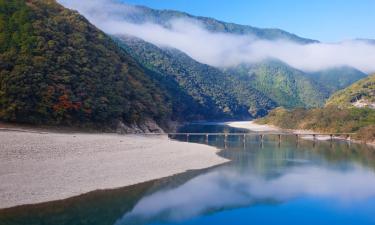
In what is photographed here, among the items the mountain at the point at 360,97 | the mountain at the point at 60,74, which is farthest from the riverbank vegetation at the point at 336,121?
the mountain at the point at 60,74

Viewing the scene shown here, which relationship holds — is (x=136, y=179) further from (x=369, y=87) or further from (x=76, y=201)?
(x=369, y=87)

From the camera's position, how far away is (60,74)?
63812mm

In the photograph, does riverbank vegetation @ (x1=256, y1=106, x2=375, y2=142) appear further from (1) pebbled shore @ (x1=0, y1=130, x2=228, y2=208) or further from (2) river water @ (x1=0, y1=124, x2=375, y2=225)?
(1) pebbled shore @ (x1=0, y1=130, x2=228, y2=208)

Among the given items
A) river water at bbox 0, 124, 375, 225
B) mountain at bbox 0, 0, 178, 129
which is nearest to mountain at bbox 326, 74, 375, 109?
mountain at bbox 0, 0, 178, 129

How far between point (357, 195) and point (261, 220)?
12.3 metres

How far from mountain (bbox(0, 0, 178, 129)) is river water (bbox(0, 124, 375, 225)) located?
2846 centimetres

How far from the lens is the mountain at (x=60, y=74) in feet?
182

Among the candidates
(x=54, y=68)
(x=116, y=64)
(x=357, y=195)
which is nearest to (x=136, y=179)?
(x=357, y=195)

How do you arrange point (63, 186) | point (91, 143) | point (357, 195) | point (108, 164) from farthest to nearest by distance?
point (91, 143) → point (108, 164) → point (357, 195) → point (63, 186)

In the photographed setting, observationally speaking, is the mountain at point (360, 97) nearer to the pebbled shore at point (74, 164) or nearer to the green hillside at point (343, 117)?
the green hillside at point (343, 117)

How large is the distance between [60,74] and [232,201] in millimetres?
43487

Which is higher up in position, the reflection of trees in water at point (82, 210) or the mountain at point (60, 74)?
the mountain at point (60, 74)

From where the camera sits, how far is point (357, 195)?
33594 mm

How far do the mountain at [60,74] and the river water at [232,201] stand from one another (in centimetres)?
2846
